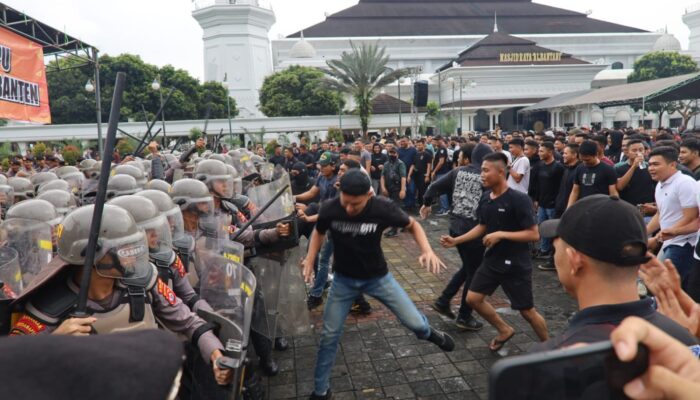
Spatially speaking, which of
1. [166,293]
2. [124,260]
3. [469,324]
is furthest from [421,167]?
[124,260]

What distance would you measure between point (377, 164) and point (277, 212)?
6.91 meters

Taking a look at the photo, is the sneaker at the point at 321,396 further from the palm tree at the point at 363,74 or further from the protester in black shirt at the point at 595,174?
the palm tree at the point at 363,74

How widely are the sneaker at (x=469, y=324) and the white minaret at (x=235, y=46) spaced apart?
5248 cm

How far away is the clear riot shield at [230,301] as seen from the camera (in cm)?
232

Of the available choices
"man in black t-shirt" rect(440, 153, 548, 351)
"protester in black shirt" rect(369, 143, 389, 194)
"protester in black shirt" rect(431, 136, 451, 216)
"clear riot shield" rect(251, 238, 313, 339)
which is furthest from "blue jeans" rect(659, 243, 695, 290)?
"protester in black shirt" rect(431, 136, 451, 216)

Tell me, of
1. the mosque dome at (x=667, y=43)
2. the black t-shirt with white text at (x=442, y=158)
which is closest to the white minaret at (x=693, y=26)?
the mosque dome at (x=667, y=43)

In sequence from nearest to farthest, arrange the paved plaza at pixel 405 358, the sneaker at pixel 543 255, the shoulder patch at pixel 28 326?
the shoulder patch at pixel 28 326 < the paved plaza at pixel 405 358 < the sneaker at pixel 543 255

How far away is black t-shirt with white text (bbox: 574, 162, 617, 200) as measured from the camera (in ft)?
19.7

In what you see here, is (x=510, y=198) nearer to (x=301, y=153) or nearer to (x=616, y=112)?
(x=301, y=153)

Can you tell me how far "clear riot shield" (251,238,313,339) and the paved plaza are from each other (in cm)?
29

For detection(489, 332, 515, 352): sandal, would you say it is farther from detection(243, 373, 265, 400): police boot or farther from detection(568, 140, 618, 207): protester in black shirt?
detection(568, 140, 618, 207): protester in black shirt

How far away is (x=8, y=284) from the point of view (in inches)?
116

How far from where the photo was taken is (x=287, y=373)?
4254 mm

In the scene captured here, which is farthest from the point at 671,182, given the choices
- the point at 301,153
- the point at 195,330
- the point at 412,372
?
the point at 301,153
